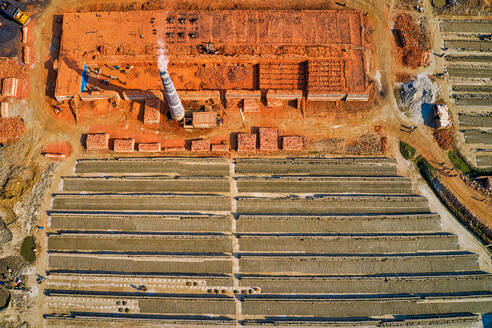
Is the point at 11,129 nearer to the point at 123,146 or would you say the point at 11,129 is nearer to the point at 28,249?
the point at 123,146

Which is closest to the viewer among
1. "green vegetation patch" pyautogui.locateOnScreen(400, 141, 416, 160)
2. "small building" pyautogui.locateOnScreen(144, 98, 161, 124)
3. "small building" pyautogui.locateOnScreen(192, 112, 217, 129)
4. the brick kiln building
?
"small building" pyautogui.locateOnScreen(192, 112, 217, 129)

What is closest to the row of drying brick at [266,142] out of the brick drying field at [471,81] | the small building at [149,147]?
the small building at [149,147]

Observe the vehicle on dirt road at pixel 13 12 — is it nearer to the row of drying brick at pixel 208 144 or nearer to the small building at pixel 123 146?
the row of drying brick at pixel 208 144

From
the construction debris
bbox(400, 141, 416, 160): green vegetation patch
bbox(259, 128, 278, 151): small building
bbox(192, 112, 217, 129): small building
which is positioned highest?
the construction debris

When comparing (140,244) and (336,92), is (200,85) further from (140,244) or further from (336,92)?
(140,244)

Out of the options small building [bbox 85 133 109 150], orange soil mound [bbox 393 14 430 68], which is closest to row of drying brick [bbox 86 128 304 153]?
small building [bbox 85 133 109 150]

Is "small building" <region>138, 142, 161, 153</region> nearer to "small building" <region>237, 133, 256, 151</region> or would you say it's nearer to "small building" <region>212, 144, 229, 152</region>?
"small building" <region>212, 144, 229, 152</region>
